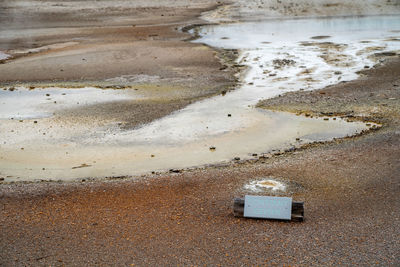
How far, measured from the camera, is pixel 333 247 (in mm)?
6875

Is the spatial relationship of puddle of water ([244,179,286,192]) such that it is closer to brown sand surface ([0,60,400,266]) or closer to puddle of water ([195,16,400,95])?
brown sand surface ([0,60,400,266])

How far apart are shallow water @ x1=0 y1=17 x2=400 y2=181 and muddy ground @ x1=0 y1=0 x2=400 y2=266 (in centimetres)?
102

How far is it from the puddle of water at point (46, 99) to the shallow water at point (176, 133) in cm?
3

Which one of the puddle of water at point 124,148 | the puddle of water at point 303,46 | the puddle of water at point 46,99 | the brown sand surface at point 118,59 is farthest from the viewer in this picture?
the puddle of water at point 303,46

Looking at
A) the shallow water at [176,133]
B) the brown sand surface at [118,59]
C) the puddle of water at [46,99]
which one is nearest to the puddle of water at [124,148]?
the shallow water at [176,133]

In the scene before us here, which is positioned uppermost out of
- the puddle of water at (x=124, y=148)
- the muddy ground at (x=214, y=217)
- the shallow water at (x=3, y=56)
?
the shallow water at (x=3, y=56)

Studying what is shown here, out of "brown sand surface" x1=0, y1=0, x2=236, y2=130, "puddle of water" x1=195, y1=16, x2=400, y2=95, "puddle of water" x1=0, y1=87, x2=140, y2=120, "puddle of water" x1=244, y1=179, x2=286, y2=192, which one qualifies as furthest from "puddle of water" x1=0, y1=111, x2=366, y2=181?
"puddle of water" x1=195, y1=16, x2=400, y2=95

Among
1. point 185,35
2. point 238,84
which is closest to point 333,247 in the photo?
point 238,84

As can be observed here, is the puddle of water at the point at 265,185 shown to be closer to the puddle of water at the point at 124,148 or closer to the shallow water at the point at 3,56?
the puddle of water at the point at 124,148

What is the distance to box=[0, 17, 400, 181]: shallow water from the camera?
1084 centimetres

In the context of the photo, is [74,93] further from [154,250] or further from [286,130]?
[154,250]

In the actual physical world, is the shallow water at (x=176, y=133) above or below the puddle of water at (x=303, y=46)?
below

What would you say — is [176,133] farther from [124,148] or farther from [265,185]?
[265,185]

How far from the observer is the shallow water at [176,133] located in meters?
10.8
